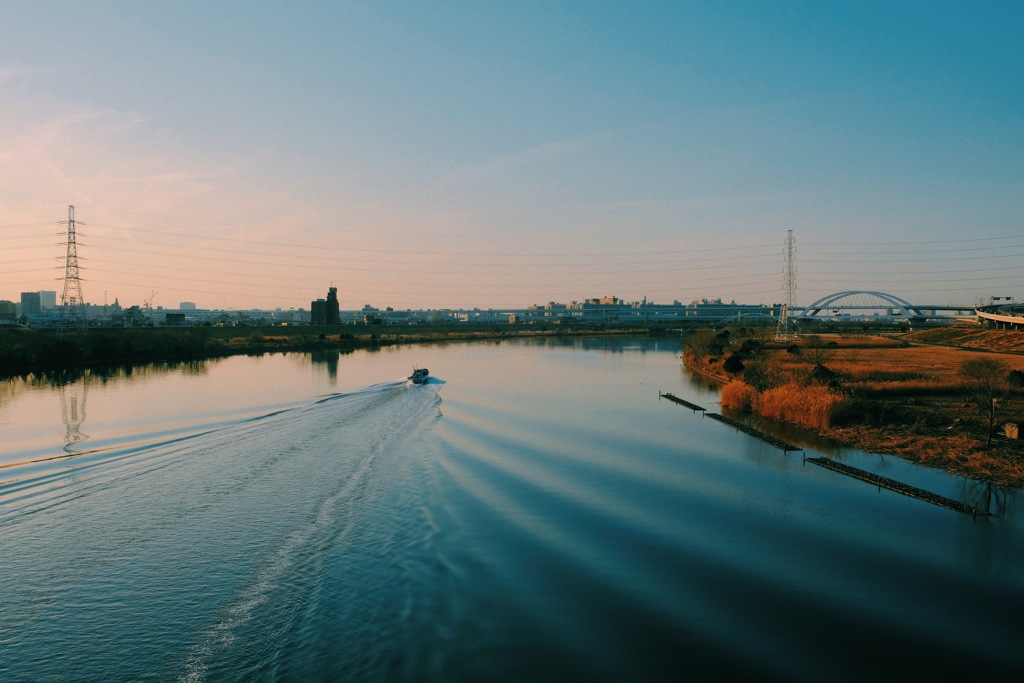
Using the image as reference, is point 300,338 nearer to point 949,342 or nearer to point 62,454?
point 62,454

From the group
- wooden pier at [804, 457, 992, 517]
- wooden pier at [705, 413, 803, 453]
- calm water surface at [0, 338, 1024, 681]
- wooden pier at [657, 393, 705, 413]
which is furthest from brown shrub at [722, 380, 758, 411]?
wooden pier at [804, 457, 992, 517]

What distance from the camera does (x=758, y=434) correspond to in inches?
A: 1169

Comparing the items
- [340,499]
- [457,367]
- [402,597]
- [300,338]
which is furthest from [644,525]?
[300,338]

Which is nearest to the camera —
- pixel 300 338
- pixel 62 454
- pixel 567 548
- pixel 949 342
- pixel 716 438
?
pixel 567 548

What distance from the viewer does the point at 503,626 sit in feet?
38.4

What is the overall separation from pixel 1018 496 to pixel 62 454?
32.4m

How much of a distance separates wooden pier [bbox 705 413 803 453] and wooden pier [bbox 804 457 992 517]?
2.37 m

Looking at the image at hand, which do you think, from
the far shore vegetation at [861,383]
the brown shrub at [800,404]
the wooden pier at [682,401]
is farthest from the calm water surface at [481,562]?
the wooden pier at [682,401]

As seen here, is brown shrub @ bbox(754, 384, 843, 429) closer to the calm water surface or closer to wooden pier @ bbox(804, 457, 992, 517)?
the calm water surface

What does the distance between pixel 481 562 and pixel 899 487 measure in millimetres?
14144

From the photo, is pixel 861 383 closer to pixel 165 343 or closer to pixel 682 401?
pixel 682 401

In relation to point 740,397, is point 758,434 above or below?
below

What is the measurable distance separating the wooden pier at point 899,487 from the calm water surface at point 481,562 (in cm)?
40

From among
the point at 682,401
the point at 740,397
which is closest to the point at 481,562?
the point at 740,397
